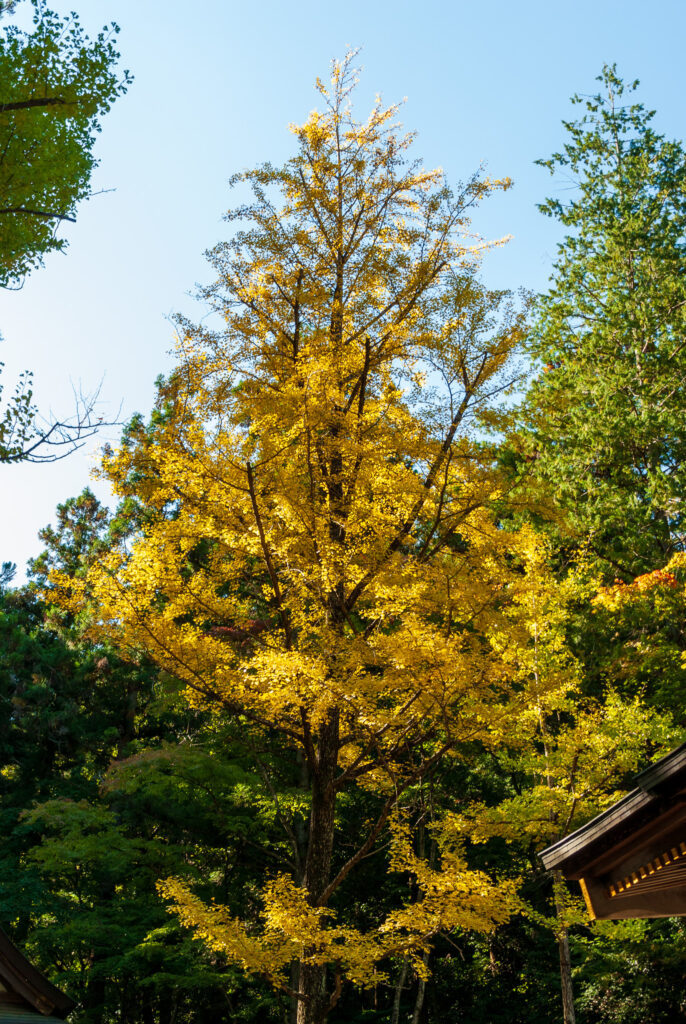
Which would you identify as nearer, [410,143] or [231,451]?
[231,451]

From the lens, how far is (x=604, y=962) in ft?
43.1

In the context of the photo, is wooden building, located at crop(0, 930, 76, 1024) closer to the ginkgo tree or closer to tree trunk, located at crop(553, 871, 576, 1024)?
the ginkgo tree

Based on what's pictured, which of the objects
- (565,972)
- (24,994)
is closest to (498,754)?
→ (565,972)

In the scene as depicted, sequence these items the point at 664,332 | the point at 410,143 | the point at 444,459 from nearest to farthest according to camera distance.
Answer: the point at 444,459, the point at 410,143, the point at 664,332

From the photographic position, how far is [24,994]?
21.2ft

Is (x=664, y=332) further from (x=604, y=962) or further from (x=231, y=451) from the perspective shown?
(x=604, y=962)

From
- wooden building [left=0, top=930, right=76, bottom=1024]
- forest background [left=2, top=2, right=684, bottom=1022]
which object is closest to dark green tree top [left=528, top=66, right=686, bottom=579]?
forest background [left=2, top=2, right=684, bottom=1022]

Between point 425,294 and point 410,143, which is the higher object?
point 410,143

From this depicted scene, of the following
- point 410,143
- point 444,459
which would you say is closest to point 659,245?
point 410,143

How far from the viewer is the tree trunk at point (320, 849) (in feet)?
21.7

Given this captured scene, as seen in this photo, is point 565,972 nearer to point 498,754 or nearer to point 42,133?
point 498,754

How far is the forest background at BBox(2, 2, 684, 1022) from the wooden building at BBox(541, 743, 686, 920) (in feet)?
18.1

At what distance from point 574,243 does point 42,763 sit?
1492 cm

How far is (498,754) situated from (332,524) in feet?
20.2
